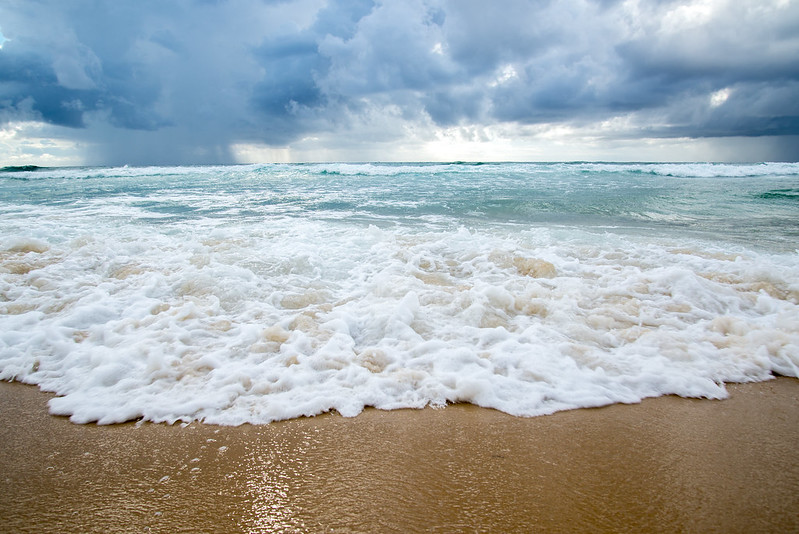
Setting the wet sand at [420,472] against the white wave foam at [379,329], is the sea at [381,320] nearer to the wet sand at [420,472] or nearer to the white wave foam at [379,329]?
the white wave foam at [379,329]

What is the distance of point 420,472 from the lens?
77.6 inches

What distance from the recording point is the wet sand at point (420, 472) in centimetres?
170

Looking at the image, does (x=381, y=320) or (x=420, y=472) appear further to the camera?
(x=381, y=320)

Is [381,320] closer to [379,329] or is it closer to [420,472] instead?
[379,329]

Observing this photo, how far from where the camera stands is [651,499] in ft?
5.88

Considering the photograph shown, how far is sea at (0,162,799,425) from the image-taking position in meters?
2.64

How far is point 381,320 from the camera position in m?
3.59

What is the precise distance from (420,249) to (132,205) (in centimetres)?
1101

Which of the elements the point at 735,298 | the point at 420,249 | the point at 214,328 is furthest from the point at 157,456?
the point at 735,298

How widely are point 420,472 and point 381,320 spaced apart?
5.64 feet

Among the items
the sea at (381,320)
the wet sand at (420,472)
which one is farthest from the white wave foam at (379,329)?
the wet sand at (420,472)

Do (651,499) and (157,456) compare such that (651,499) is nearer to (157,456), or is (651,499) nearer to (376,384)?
(376,384)

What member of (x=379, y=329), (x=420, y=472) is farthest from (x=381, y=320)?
(x=420, y=472)

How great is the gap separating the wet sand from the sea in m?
0.17
